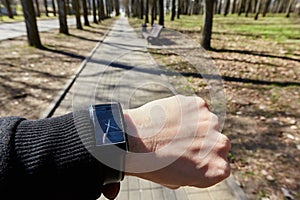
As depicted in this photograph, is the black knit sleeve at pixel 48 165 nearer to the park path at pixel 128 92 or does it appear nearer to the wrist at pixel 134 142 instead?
the wrist at pixel 134 142

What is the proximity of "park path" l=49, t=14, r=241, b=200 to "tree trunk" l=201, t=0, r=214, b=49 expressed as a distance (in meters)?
2.98

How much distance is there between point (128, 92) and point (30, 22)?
32.1 feet

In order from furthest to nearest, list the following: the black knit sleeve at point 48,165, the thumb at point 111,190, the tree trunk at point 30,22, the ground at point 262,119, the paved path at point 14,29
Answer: the paved path at point 14,29 < the tree trunk at point 30,22 < the ground at point 262,119 < the thumb at point 111,190 < the black knit sleeve at point 48,165

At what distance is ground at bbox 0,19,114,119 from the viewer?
5.46 metres

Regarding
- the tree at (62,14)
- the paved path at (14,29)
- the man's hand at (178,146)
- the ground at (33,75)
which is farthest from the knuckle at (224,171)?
the paved path at (14,29)

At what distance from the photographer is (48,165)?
100 cm

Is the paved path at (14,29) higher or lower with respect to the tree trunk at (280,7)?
lower

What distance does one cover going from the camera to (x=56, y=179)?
38.7 inches

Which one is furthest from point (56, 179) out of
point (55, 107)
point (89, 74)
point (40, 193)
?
point (89, 74)

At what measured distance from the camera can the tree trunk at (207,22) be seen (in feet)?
33.6

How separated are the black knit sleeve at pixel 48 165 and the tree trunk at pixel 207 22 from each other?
Answer: 34.2 feet

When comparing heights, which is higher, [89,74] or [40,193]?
[40,193]

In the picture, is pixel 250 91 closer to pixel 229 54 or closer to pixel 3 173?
pixel 229 54

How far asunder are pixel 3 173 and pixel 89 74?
757 cm
